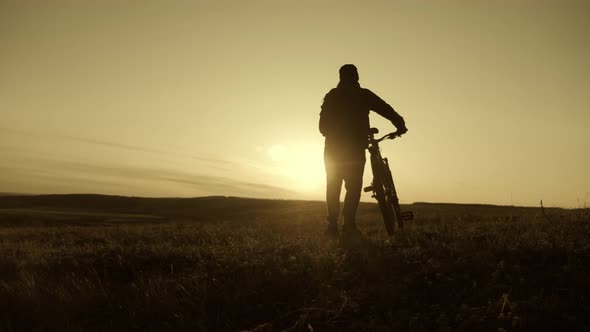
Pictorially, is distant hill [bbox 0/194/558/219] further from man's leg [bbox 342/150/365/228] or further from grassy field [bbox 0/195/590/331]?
grassy field [bbox 0/195/590/331]

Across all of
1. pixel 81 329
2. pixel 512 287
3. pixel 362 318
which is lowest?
pixel 81 329

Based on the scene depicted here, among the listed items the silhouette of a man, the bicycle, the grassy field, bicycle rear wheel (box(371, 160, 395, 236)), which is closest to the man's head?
the silhouette of a man

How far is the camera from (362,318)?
3.72m

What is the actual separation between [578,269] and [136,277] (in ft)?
16.0

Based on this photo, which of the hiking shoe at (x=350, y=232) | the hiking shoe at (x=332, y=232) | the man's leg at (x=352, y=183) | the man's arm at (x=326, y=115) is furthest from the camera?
the man's arm at (x=326, y=115)

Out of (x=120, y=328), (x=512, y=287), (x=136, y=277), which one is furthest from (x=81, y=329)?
(x=512, y=287)

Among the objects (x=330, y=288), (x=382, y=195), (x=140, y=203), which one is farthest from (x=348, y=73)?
(x=140, y=203)

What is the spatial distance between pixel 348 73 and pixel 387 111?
3.06 feet

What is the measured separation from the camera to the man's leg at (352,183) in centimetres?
730

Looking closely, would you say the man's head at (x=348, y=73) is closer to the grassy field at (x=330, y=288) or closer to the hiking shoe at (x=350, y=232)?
the hiking shoe at (x=350, y=232)

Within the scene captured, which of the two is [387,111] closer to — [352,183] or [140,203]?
[352,183]

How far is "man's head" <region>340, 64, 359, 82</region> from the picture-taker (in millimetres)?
7445

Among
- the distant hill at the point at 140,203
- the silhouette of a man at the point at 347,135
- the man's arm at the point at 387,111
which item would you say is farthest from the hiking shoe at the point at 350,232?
the distant hill at the point at 140,203

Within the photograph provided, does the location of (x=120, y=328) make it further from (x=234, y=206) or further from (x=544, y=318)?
(x=234, y=206)
